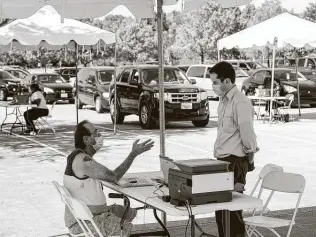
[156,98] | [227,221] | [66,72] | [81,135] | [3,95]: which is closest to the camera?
[227,221]

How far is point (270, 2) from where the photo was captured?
93250 mm

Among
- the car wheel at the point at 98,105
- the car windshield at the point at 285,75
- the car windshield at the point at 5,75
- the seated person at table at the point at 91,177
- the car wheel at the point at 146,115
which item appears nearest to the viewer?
the seated person at table at the point at 91,177

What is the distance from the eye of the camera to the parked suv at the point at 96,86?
2662 centimetres

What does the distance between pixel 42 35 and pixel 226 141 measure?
1188 centimetres

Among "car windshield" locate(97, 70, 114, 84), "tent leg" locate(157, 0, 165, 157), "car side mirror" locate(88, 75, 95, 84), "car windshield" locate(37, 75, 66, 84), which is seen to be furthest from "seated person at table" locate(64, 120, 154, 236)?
→ "car windshield" locate(37, 75, 66, 84)

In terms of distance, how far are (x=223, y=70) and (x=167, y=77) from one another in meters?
15.7

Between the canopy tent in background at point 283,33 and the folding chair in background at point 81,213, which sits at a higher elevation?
the canopy tent in background at point 283,33

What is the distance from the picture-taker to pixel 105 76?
27484 millimetres

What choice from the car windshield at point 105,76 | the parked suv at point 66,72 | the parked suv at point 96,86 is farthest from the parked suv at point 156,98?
the parked suv at point 66,72

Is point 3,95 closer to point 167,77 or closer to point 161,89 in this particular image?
point 167,77

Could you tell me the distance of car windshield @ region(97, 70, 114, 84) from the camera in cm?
2711

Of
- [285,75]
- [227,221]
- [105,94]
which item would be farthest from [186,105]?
[227,221]

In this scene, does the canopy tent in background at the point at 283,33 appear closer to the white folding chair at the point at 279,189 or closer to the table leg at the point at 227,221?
the white folding chair at the point at 279,189

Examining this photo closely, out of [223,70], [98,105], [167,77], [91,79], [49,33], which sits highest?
[49,33]
